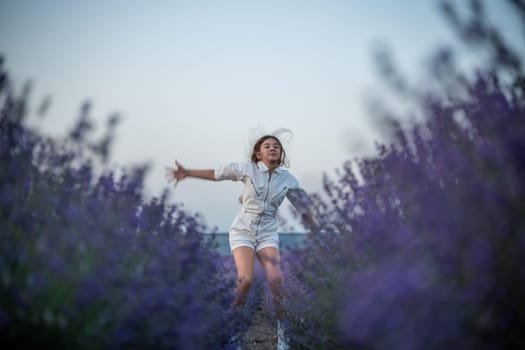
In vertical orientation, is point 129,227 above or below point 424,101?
below

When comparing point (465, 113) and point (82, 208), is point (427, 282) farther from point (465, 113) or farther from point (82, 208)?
point (82, 208)

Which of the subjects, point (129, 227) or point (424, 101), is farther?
point (129, 227)

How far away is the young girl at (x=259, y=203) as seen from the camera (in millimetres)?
4082

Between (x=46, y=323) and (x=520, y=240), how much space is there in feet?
4.91

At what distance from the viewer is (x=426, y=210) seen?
1.55 metres

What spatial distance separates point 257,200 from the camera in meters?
4.41

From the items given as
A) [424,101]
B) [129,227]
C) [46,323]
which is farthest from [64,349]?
[424,101]

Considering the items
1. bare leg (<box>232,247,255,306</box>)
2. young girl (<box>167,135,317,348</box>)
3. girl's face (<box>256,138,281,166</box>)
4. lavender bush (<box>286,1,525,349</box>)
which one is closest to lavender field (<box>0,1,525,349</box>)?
lavender bush (<box>286,1,525,349</box>)

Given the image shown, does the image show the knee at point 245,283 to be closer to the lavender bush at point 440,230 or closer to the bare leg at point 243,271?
the bare leg at point 243,271

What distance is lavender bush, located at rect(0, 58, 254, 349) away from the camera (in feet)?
5.26

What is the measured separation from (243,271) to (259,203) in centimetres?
66

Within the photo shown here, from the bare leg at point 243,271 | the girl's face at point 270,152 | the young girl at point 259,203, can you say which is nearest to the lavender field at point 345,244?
the bare leg at point 243,271

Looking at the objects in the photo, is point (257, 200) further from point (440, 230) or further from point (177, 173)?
point (440, 230)

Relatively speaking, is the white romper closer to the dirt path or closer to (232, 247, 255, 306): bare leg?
(232, 247, 255, 306): bare leg
